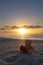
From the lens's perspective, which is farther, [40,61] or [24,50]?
[24,50]

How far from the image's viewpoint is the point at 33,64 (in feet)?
16.2

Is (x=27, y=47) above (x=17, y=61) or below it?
above

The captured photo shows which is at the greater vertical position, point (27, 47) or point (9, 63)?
point (27, 47)

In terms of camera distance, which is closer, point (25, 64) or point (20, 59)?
point (25, 64)

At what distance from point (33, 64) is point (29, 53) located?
1.44 metres

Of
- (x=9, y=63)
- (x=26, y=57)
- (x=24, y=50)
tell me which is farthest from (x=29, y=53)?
(x=9, y=63)

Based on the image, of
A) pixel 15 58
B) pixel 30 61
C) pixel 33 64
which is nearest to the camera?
pixel 33 64

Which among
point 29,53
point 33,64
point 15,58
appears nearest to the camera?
point 33,64

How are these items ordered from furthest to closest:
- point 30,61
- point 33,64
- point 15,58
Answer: point 15,58
point 30,61
point 33,64

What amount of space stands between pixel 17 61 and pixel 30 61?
0.43 metres

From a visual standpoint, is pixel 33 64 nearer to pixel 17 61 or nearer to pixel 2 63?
pixel 17 61

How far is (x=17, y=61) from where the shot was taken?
5297 mm

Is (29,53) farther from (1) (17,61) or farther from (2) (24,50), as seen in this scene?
(1) (17,61)

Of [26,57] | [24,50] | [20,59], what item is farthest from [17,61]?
[24,50]
